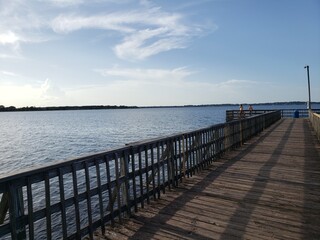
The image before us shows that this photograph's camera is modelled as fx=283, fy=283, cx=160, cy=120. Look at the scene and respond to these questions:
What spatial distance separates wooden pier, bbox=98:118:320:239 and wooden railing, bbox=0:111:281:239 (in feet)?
0.85

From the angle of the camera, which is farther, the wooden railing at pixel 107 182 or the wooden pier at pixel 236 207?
the wooden pier at pixel 236 207

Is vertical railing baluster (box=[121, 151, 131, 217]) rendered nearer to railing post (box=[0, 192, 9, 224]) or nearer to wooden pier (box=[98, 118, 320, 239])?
wooden pier (box=[98, 118, 320, 239])

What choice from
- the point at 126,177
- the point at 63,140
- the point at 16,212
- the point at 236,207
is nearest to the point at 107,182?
the point at 126,177

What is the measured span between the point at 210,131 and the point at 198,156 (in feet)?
4.05

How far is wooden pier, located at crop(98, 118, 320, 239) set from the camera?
14.1ft

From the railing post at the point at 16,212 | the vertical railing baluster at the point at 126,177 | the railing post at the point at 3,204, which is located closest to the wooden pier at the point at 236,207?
the vertical railing baluster at the point at 126,177

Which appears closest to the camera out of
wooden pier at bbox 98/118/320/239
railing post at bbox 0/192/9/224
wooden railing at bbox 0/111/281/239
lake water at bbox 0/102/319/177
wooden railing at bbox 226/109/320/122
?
railing post at bbox 0/192/9/224

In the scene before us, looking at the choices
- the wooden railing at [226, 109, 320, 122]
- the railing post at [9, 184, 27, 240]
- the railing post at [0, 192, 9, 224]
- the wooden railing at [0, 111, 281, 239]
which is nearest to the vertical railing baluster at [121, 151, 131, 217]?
the wooden railing at [0, 111, 281, 239]

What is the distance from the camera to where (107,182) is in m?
4.56

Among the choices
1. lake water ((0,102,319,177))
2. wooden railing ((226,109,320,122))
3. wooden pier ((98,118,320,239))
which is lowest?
lake water ((0,102,319,177))

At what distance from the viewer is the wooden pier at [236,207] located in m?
4.29

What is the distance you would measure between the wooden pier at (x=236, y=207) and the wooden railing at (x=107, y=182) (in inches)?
10.1

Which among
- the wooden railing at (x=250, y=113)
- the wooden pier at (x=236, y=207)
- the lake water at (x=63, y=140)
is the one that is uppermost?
the wooden railing at (x=250, y=113)

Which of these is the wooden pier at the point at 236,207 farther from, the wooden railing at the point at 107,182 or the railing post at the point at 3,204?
the railing post at the point at 3,204
